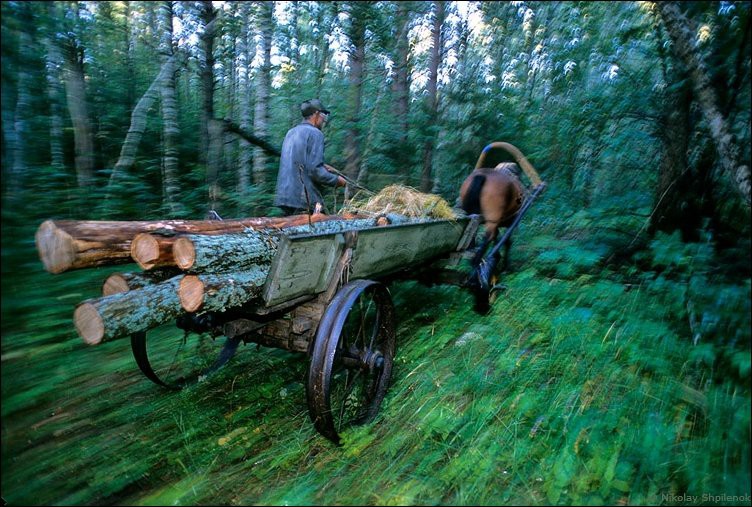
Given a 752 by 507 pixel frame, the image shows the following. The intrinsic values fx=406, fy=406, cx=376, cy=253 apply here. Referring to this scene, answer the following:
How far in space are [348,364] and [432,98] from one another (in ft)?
26.0

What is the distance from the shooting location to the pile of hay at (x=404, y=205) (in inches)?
160

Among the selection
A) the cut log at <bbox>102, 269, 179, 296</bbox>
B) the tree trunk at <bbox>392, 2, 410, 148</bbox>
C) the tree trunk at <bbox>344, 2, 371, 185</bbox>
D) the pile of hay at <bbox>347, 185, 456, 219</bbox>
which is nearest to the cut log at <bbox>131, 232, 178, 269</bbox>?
the cut log at <bbox>102, 269, 179, 296</bbox>

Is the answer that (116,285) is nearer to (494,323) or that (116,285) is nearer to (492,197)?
(494,323)

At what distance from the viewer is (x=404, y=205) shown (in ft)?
13.7

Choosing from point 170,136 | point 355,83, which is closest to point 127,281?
point 170,136

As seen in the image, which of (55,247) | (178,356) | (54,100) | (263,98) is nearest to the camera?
(55,247)

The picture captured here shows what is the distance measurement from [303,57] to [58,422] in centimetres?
1097

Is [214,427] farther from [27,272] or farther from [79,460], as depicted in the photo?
[27,272]

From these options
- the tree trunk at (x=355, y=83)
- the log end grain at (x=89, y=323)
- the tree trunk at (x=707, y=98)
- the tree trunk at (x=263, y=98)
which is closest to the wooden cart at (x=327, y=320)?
the log end grain at (x=89, y=323)

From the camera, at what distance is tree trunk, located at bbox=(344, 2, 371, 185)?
7.93m

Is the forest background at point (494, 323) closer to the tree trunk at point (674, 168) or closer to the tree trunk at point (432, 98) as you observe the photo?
the tree trunk at point (674, 168)

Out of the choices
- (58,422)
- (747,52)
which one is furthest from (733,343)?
(58,422)

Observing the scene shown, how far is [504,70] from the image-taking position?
980cm

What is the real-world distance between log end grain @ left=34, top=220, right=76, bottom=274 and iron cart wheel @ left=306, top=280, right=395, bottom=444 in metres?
1.25
